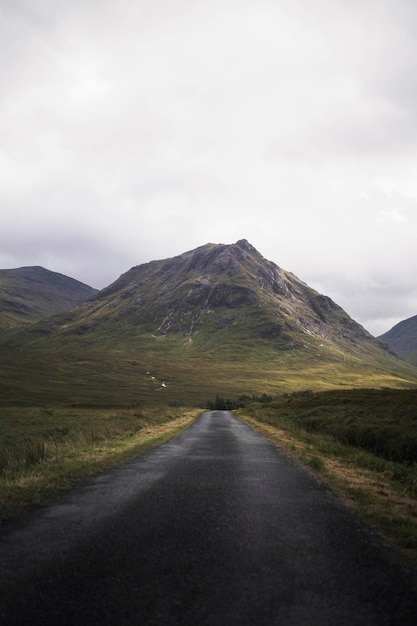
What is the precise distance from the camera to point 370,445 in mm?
26859

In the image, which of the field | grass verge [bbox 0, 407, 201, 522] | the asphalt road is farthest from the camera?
grass verge [bbox 0, 407, 201, 522]

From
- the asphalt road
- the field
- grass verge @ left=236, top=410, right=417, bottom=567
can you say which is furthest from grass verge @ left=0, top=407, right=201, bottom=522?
the field

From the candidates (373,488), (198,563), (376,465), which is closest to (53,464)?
(198,563)

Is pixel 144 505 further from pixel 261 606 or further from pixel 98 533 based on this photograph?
pixel 261 606

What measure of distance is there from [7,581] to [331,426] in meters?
32.7

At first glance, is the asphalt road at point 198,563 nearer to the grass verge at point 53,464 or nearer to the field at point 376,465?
the field at point 376,465

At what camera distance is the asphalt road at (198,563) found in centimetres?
526

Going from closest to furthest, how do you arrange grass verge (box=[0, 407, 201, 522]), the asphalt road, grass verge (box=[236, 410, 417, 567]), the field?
the asphalt road
grass verge (box=[236, 410, 417, 567])
the field
grass verge (box=[0, 407, 201, 522])

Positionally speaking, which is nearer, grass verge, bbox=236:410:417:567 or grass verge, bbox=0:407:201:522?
grass verge, bbox=236:410:417:567

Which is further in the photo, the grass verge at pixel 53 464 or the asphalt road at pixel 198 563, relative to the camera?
the grass verge at pixel 53 464

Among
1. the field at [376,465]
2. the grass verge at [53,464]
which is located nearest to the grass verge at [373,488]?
the field at [376,465]

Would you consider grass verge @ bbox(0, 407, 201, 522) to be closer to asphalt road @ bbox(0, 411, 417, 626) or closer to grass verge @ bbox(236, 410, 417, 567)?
asphalt road @ bbox(0, 411, 417, 626)

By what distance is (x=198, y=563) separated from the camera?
22.6 feet

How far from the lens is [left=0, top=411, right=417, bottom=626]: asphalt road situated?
5.26m
